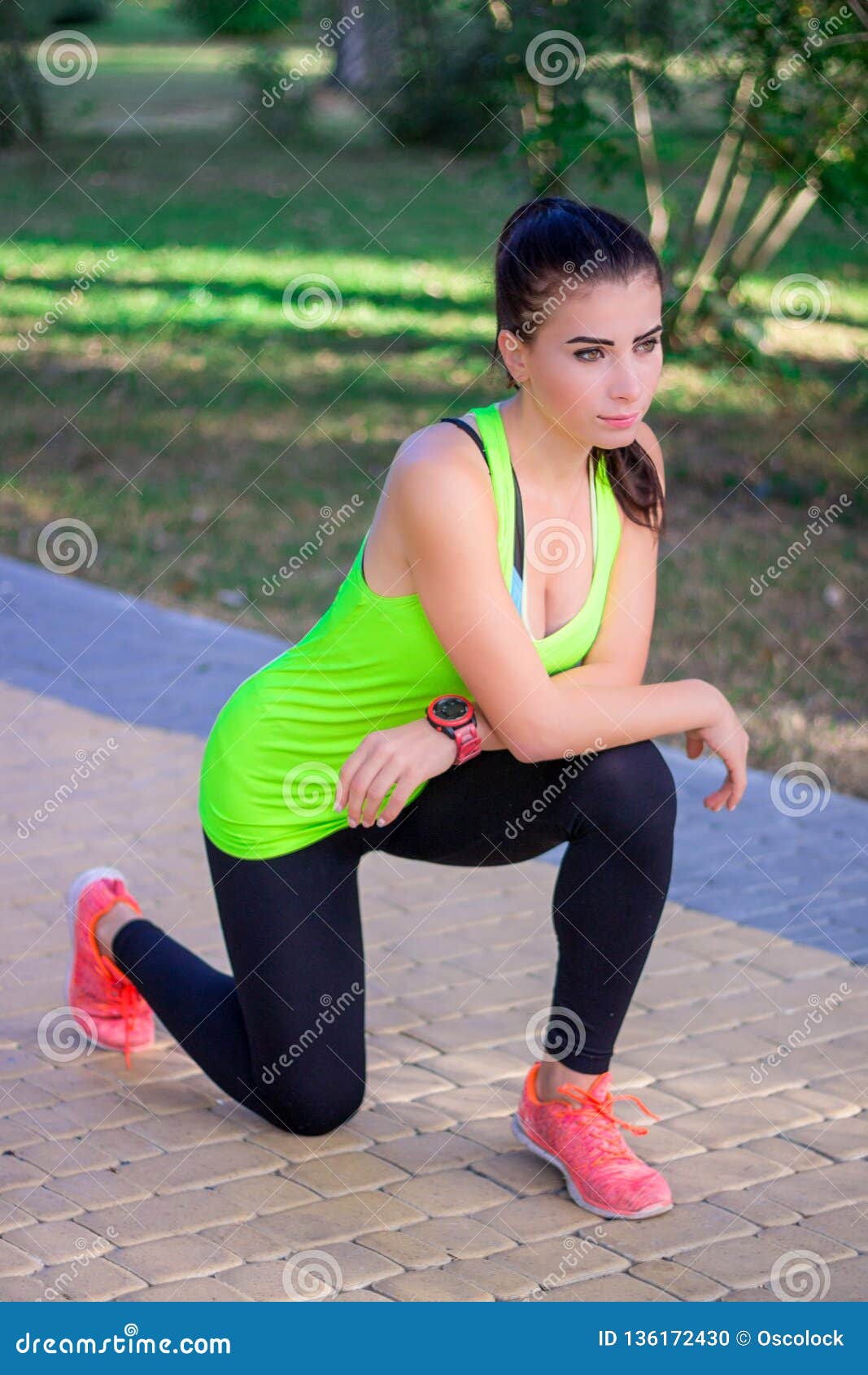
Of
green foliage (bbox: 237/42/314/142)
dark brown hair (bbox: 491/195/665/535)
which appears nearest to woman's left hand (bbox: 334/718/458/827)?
dark brown hair (bbox: 491/195/665/535)

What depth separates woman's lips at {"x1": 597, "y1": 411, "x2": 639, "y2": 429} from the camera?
9.08ft

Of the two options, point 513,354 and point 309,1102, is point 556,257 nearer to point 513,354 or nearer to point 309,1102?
point 513,354

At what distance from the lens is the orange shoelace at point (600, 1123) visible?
2879mm

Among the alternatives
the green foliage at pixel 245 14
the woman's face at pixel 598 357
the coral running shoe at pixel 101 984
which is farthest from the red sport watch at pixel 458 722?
the green foliage at pixel 245 14

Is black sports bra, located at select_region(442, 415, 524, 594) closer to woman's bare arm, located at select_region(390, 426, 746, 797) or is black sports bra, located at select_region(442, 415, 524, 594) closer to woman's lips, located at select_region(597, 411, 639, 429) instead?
woman's bare arm, located at select_region(390, 426, 746, 797)

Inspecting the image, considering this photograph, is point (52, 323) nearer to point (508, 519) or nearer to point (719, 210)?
point (719, 210)

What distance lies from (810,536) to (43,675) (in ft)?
11.2

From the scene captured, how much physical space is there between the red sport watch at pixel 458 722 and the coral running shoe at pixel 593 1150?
1.94ft

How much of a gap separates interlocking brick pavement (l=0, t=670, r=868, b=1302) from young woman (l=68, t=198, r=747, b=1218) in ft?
0.39

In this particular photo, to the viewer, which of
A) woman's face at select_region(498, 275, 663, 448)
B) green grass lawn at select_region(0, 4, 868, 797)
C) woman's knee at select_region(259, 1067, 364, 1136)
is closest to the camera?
woman's face at select_region(498, 275, 663, 448)

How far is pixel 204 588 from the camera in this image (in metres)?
6.70

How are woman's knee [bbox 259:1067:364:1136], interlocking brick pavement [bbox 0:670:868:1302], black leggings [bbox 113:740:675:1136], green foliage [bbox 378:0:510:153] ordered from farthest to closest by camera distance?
green foliage [bbox 378:0:510:153] < woman's knee [bbox 259:1067:364:1136] < black leggings [bbox 113:740:675:1136] < interlocking brick pavement [bbox 0:670:868:1302]

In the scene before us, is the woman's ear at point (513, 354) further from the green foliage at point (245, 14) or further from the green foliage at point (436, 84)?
the green foliage at point (245, 14)

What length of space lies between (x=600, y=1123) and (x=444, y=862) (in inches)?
20.8
